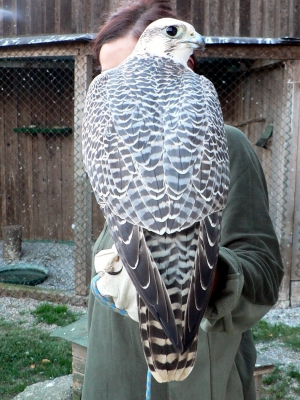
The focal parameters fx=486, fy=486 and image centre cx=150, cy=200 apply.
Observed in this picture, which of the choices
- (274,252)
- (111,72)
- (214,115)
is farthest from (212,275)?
(111,72)

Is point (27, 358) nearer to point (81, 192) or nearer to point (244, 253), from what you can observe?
point (81, 192)

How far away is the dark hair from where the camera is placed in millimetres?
2148

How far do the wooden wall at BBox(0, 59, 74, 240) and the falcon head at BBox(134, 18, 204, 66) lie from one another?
19.0 feet

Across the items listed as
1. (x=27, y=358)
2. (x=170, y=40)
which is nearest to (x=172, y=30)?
(x=170, y=40)

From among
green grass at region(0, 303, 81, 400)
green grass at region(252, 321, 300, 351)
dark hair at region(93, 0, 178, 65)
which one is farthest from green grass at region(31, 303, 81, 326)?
dark hair at region(93, 0, 178, 65)

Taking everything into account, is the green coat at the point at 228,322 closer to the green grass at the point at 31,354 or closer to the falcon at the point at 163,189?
the falcon at the point at 163,189

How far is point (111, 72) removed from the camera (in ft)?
6.40

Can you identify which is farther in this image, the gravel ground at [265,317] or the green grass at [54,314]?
the green grass at [54,314]

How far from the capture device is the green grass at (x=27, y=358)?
4.02 m

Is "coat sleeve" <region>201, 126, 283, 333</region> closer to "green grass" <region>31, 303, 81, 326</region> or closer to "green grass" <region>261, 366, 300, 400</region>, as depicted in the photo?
"green grass" <region>261, 366, 300, 400</region>

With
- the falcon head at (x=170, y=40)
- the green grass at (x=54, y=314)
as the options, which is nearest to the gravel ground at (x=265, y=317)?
the green grass at (x=54, y=314)

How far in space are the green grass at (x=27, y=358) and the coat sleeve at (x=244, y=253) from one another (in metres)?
2.93

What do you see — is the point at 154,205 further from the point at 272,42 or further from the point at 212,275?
the point at 272,42

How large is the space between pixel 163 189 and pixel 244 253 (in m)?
0.40
